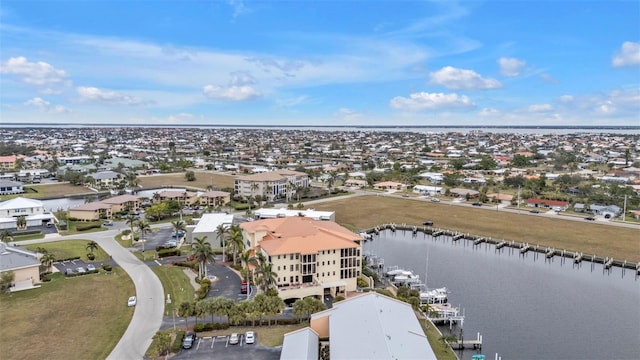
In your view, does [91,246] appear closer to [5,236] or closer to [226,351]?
[5,236]

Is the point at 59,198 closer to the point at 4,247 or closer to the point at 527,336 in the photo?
the point at 4,247

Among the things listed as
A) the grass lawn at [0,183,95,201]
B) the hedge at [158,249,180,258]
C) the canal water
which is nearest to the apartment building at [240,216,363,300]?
the canal water

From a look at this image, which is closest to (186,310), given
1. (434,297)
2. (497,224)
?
(434,297)

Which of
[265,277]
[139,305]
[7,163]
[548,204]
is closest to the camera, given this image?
[139,305]

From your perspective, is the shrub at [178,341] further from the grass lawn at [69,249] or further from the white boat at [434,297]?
the grass lawn at [69,249]

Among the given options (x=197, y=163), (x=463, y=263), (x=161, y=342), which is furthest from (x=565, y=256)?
(x=197, y=163)

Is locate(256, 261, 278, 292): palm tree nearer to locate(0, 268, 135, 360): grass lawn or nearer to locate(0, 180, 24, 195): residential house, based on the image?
locate(0, 268, 135, 360): grass lawn
